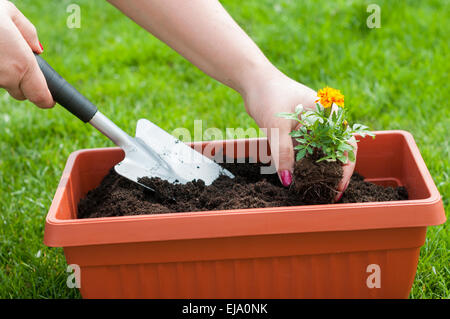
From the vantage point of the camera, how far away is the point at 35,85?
1.32 m

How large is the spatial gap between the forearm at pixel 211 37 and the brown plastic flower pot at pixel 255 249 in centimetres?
44

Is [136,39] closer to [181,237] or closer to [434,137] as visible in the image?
[434,137]

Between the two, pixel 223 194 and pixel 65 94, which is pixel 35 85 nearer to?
pixel 65 94

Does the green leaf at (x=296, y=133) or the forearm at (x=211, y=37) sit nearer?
the green leaf at (x=296, y=133)

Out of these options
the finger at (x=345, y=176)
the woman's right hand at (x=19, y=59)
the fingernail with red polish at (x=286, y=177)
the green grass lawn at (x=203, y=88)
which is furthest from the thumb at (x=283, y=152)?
the woman's right hand at (x=19, y=59)

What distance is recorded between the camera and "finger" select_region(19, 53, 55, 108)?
4.25 ft

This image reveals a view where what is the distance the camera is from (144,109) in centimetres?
238

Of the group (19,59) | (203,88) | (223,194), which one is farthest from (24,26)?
(203,88)

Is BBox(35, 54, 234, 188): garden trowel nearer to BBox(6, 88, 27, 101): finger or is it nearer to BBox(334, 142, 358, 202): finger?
BBox(6, 88, 27, 101): finger

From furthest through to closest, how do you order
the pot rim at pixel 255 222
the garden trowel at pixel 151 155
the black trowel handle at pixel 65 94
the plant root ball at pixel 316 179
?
the garden trowel at pixel 151 155, the black trowel handle at pixel 65 94, the plant root ball at pixel 316 179, the pot rim at pixel 255 222

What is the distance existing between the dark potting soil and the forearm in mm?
257

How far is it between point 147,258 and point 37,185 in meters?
0.86

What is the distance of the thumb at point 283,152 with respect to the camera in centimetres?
138

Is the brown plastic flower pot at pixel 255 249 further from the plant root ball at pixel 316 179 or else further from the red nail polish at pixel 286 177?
the red nail polish at pixel 286 177
